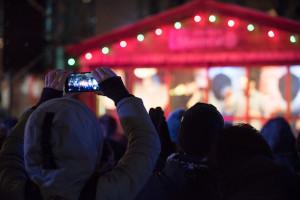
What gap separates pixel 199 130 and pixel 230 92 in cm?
716

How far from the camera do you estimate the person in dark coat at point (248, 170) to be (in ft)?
6.96

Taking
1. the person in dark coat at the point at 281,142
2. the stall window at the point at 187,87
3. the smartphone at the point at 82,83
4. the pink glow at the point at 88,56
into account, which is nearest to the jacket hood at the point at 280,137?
the person in dark coat at the point at 281,142

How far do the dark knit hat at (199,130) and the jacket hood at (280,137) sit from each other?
76.1 inches

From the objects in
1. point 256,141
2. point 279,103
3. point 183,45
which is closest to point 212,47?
point 183,45

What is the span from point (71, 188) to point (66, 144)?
0.16m

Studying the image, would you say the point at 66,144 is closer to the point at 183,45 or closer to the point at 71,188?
the point at 71,188

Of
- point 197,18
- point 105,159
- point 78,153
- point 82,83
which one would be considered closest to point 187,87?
point 197,18

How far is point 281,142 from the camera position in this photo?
459 centimetres


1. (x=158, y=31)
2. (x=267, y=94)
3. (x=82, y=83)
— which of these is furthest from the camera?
(x=267, y=94)

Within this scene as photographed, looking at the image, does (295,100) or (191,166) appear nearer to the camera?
(191,166)

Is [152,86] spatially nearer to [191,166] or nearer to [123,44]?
[123,44]

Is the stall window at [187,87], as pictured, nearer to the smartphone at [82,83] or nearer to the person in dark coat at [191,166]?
the person in dark coat at [191,166]

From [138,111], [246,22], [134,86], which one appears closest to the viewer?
[138,111]

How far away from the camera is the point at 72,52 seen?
9.76 metres
